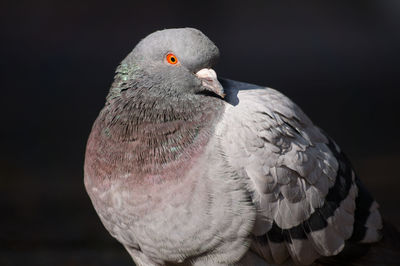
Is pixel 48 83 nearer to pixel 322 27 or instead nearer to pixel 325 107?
pixel 325 107

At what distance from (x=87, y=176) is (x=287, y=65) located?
9.26 meters

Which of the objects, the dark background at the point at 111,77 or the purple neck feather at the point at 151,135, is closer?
the purple neck feather at the point at 151,135

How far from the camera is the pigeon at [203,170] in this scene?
3.57 m

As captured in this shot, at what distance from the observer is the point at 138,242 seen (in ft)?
12.7

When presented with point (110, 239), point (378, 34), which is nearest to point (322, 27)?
point (378, 34)

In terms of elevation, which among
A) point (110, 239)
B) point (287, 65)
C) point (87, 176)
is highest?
point (87, 176)

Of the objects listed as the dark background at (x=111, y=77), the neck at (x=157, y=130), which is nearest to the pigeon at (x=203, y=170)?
the neck at (x=157, y=130)

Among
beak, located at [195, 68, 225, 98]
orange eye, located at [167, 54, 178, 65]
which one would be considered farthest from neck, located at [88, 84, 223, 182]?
orange eye, located at [167, 54, 178, 65]

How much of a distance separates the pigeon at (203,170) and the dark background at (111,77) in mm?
2488

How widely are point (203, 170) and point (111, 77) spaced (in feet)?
26.9

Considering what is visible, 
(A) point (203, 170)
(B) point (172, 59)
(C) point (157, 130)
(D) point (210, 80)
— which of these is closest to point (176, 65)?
(B) point (172, 59)

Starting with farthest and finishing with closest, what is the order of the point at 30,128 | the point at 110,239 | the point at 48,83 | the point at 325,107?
the point at 48,83 → the point at 325,107 → the point at 30,128 → the point at 110,239

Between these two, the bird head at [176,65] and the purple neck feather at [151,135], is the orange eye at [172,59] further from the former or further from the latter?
the purple neck feather at [151,135]

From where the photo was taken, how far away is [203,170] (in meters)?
3.55
